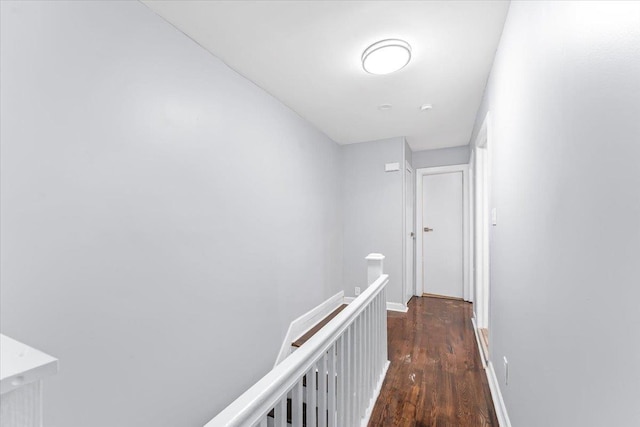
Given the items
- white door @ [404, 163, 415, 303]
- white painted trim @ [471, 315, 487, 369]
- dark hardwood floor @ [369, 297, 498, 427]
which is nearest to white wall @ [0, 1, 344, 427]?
dark hardwood floor @ [369, 297, 498, 427]

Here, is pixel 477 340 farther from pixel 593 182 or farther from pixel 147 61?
pixel 147 61

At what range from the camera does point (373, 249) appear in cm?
411

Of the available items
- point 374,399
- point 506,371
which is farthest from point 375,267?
point 506,371

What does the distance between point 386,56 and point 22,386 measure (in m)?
2.22

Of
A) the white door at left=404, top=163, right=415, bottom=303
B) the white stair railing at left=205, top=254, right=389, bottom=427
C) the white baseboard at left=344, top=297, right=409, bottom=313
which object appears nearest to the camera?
the white stair railing at left=205, top=254, right=389, bottom=427

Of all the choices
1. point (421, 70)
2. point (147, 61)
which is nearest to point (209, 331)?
point (147, 61)

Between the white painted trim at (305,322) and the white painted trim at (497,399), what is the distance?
5.67 feet

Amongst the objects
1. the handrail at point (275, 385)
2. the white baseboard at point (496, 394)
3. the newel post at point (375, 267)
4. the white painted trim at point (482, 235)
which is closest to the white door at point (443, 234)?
the white painted trim at point (482, 235)

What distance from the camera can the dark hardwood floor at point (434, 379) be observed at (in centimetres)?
182

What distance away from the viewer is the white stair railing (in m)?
0.71

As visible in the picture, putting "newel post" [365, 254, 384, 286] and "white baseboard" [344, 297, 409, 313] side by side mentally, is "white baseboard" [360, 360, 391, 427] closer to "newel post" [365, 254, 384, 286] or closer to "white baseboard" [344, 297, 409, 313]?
"newel post" [365, 254, 384, 286]

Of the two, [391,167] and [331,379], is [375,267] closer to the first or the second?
[331,379]

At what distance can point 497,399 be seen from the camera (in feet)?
6.06

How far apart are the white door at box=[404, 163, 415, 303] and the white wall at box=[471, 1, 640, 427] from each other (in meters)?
2.67
